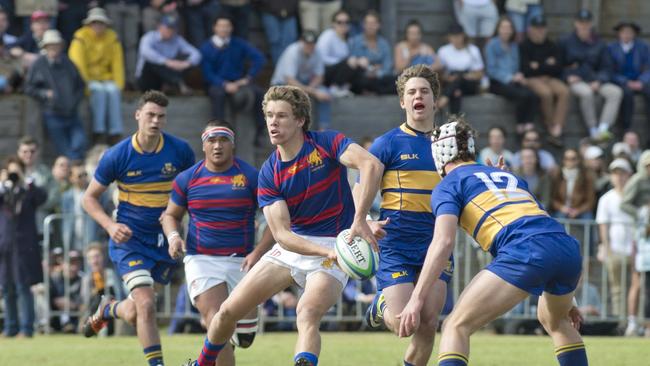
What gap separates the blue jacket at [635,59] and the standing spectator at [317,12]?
4.43 m

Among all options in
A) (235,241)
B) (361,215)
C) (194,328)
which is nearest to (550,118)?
(194,328)

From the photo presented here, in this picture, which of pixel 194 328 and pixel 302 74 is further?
pixel 302 74

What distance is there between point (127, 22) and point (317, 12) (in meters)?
2.91

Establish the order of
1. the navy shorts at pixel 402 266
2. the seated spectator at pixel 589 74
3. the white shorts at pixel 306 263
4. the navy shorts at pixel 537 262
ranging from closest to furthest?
1. the navy shorts at pixel 537 262
2. the white shorts at pixel 306 263
3. the navy shorts at pixel 402 266
4. the seated spectator at pixel 589 74

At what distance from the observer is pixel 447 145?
9602mm

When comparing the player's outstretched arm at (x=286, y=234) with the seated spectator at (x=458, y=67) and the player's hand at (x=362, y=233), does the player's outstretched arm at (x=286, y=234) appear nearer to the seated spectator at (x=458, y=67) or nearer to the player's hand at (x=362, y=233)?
the player's hand at (x=362, y=233)

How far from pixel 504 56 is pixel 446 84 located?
1162 mm

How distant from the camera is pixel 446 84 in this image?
21328 mm

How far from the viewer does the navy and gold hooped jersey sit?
41.2 feet

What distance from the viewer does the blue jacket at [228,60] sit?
20.3m

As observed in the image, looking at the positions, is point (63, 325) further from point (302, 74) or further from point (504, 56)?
point (504, 56)

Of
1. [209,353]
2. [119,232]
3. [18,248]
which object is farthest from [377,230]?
[18,248]

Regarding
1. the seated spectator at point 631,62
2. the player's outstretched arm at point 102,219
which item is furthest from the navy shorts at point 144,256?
the seated spectator at point 631,62

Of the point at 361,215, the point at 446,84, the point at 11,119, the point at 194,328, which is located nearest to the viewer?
the point at 361,215
